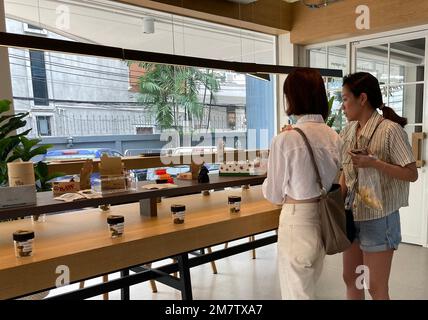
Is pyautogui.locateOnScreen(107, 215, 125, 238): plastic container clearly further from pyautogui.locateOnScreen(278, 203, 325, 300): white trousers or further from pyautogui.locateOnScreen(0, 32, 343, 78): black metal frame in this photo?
pyautogui.locateOnScreen(0, 32, 343, 78): black metal frame

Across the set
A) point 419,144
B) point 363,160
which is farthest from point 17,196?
point 419,144

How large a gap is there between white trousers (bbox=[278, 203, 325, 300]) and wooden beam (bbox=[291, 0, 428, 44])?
3.39m

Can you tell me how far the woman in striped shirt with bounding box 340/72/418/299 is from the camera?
5.55 ft

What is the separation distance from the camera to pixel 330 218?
1485 mm

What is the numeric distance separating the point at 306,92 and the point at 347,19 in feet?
11.4

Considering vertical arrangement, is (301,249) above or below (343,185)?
below

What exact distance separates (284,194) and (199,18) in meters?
3.43

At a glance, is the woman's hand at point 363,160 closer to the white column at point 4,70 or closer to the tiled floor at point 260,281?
the tiled floor at point 260,281

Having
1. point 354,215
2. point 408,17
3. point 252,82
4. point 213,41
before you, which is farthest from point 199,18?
point 354,215

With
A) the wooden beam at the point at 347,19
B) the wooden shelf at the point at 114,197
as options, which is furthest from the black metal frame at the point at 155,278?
the wooden beam at the point at 347,19

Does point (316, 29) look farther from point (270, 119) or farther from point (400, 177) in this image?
point (400, 177)

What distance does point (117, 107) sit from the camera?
13.5ft

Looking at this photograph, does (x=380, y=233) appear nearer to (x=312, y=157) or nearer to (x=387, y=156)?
(x=387, y=156)

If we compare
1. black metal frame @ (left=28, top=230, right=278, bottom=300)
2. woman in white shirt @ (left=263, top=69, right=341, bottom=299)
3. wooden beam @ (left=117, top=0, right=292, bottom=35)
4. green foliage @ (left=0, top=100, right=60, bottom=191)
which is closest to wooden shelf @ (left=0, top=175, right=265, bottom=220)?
green foliage @ (left=0, top=100, right=60, bottom=191)
